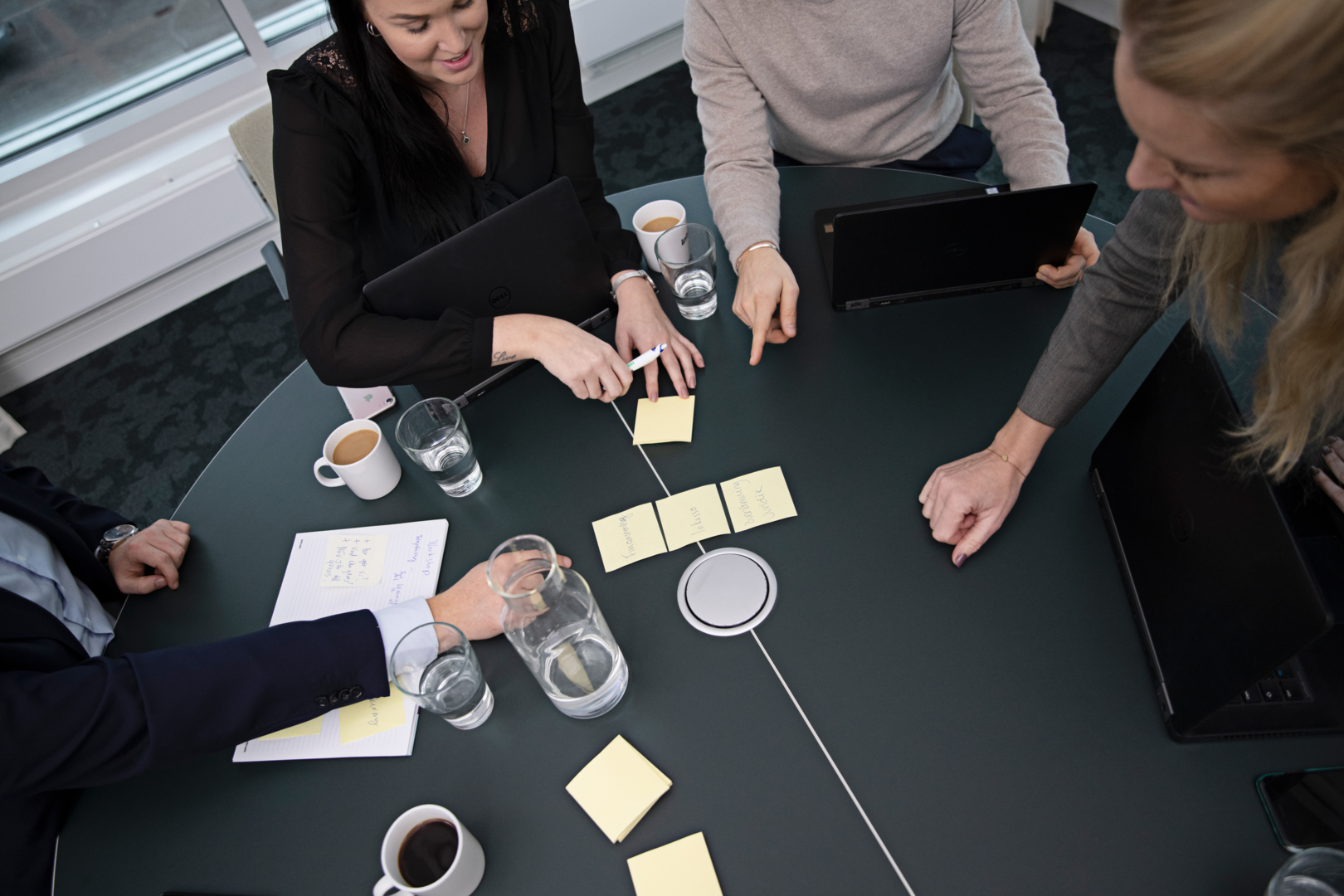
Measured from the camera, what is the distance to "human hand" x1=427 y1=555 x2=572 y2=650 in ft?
3.23

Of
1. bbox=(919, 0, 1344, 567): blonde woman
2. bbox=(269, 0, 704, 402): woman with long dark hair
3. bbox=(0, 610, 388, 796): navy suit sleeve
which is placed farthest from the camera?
bbox=(269, 0, 704, 402): woman with long dark hair

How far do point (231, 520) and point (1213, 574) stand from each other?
1.28 meters

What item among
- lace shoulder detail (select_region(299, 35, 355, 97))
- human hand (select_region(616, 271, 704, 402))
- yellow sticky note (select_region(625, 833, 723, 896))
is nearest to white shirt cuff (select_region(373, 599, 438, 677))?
yellow sticky note (select_region(625, 833, 723, 896))

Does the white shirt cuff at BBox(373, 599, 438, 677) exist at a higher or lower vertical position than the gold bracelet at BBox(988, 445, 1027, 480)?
higher

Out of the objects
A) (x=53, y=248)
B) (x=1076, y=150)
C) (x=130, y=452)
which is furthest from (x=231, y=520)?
(x=1076, y=150)

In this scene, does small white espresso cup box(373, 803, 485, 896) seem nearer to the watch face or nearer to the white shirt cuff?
the white shirt cuff

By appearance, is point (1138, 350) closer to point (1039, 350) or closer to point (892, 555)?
point (1039, 350)

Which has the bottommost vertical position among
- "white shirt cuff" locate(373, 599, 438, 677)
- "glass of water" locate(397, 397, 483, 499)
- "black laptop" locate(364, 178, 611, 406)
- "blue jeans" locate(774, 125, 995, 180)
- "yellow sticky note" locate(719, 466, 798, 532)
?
"blue jeans" locate(774, 125, 995, 180)

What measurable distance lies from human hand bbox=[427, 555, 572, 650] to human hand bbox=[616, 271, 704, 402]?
1.33 feet

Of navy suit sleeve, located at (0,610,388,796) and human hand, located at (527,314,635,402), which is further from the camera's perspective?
human hand, located at (527,314,635,402)

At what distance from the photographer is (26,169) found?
268 centimetres

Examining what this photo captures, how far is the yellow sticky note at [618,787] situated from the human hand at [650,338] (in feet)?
1.82

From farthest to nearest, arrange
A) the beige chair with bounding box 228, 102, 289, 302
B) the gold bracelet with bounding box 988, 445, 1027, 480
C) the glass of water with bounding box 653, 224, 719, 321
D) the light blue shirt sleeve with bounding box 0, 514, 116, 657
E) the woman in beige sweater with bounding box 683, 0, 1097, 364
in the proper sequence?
the beige chair with bounding box 228, 102, 289, 302 < the woman in beige sweater with bounding box 683, 0, 1097, 364 < the glass of water with bounding box 653, 224, 719, 321 < the light blue shirt sleeve with bounding box 0, 514, 116, 657 < the gold bracelet with bounding box 988, 445, 1027, 480

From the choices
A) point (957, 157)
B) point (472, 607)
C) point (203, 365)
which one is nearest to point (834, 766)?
point (472, 607)
